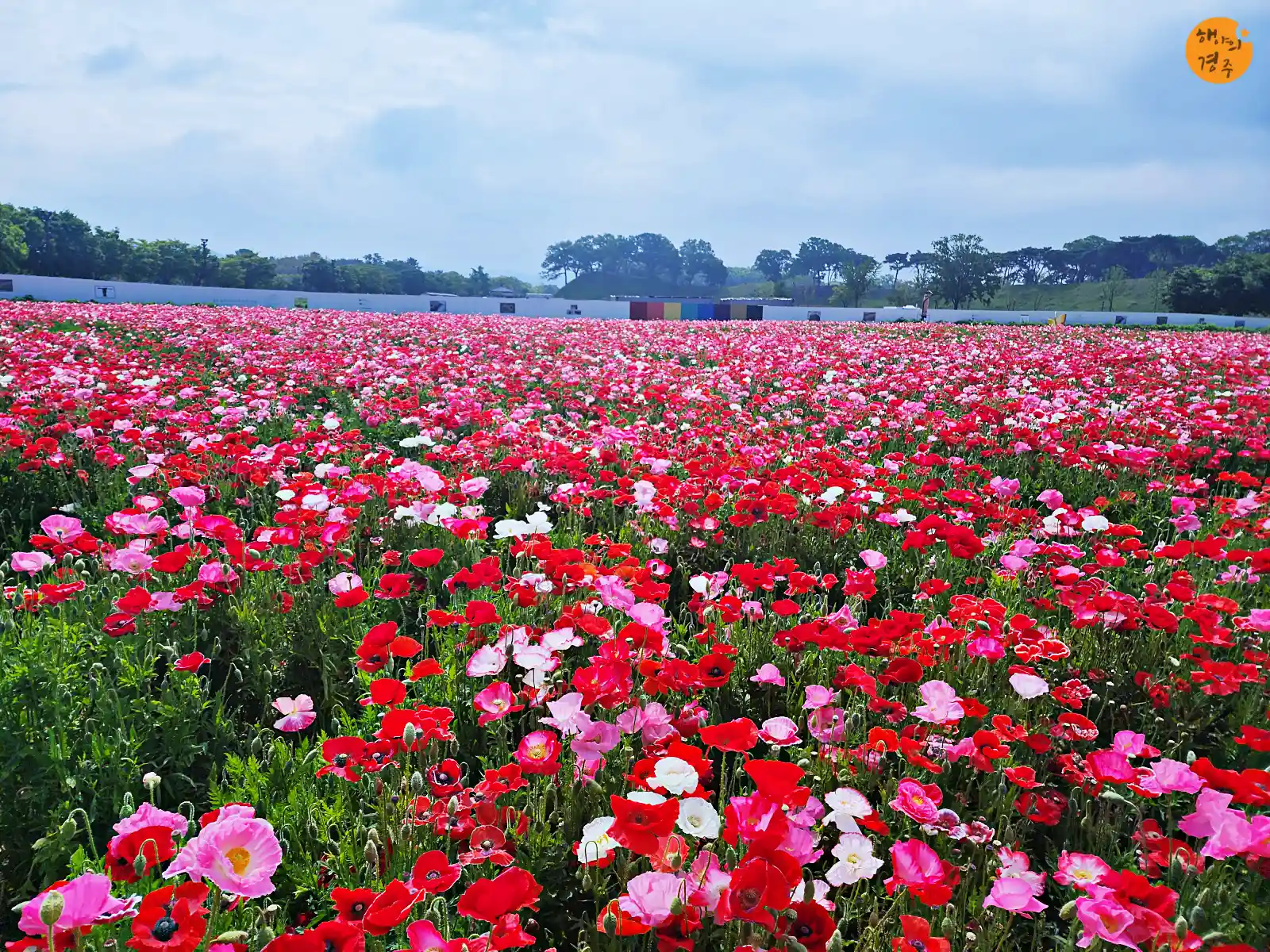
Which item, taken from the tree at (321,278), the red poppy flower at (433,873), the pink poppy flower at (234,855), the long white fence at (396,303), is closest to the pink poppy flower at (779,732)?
the red poppy flower at (433,873)

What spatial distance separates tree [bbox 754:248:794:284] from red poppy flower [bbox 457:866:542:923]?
530 feet

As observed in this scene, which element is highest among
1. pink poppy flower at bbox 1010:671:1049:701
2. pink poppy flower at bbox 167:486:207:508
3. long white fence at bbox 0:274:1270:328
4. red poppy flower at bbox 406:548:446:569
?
long white fence at bbox 0:274:1270:328

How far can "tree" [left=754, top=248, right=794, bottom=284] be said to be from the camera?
510 ft

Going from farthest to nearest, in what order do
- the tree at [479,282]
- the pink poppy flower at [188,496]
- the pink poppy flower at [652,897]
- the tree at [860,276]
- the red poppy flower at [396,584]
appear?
the tree at [479,282] → the tree at [860,276] → the pink poppy flower at [188,496] → the red poppy flower at [396,584] → the pink poppy flower at [652,897]

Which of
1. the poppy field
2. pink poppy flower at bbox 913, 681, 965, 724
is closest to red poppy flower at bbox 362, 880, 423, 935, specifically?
the poppy field

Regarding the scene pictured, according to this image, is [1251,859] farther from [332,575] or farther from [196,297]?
[196,297]

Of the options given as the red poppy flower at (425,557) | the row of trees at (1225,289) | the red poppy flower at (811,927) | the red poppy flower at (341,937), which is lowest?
the red poppy flower at (811,927)

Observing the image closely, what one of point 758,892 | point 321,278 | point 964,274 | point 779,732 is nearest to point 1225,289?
point 964,274

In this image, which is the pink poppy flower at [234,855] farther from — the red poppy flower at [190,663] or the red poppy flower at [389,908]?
the red poppy flower at [190,663]

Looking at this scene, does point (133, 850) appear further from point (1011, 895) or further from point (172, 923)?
point (1011, 895)

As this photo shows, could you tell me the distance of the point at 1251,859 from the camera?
62.2 inches

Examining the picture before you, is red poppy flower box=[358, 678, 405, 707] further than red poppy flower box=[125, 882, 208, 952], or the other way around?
red poppy flower box=[358, 678, 405, 707]

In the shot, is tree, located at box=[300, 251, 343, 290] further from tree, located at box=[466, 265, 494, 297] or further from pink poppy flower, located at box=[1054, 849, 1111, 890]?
pink poppy flower, located at box=[1054, 849, 1111, 890]

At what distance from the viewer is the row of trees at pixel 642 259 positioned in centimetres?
15475
